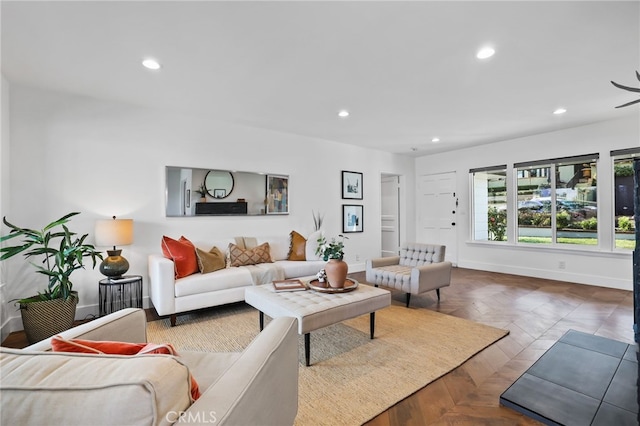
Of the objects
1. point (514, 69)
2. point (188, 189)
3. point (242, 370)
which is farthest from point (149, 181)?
point (514, 69)

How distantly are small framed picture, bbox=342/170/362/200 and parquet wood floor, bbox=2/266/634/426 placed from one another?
1.51 meters

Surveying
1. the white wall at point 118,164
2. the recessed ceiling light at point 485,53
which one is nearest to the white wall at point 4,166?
the white wall at point 118,164

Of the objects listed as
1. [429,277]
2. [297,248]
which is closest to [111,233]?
[297,248]

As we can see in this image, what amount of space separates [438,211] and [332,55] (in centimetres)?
506

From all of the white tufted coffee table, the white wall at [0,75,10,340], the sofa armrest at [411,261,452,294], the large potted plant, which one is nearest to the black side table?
the large potted plant

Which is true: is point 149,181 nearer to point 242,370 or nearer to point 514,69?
point 242,370

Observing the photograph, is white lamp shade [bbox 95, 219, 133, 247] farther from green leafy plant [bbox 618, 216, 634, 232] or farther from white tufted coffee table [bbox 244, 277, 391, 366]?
green leafy plant [bbox 618, 216, 634, 232]

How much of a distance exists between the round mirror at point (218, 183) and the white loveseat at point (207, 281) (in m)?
0.70

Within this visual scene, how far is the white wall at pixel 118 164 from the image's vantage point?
306cm

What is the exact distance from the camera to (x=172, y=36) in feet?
7.23

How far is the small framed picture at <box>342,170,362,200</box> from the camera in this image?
18.5ft

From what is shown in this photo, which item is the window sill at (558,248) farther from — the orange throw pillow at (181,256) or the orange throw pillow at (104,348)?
the orange throw pillow at (104,348)

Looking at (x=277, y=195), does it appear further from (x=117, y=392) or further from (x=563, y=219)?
(x=563, y=219)

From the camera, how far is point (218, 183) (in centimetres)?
419
